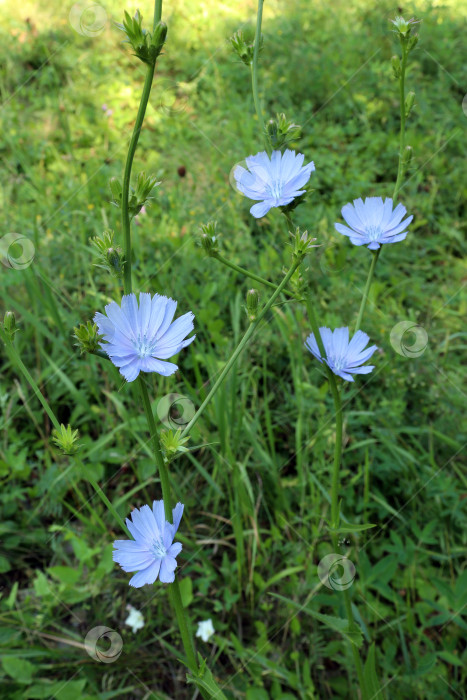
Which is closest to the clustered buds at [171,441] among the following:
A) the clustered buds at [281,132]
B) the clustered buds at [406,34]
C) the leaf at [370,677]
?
the clustered buds at [281,132]

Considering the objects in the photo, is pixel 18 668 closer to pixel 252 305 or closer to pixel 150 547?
pixel 150 547

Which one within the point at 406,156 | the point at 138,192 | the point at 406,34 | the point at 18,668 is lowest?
the point at 18,668

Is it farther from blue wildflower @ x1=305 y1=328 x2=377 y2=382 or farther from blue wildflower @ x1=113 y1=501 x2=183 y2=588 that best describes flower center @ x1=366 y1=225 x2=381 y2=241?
blue wildflower @ x1=113 y1=501 x2=183 y2=588

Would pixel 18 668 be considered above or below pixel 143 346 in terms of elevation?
below

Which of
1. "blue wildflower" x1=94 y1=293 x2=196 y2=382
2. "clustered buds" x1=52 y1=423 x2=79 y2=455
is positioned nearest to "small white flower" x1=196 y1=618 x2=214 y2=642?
"clustered buds" x1=52 y1=423 x2=79 y2=455

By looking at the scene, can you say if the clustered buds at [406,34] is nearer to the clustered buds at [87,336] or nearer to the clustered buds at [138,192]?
the clustered buds at [138,192]

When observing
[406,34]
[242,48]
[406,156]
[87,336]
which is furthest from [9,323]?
[406,34]

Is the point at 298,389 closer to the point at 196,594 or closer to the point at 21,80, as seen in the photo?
the point at 196,594
